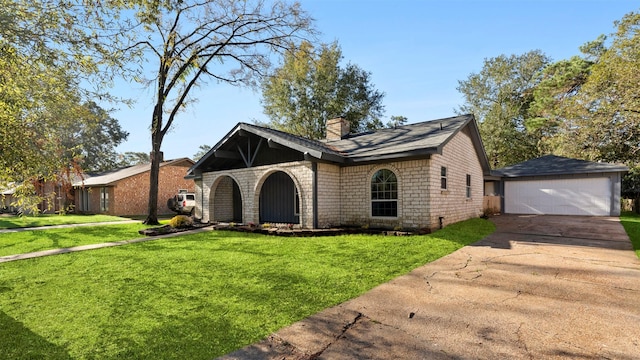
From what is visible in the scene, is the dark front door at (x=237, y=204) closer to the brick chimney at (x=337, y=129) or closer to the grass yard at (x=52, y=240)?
the grass yard at (x=52, y=240)

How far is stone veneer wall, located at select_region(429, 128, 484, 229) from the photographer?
9.91m

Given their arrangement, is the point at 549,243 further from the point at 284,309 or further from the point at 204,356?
the point at 204,356

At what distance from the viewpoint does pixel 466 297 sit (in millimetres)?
4180

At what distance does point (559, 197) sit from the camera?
56.4 ft

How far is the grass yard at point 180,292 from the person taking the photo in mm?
3049

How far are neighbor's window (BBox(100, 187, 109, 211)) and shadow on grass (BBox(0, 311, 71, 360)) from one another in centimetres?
2338

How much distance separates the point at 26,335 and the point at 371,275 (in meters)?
4.64

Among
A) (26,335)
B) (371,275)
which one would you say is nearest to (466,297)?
(371,275)

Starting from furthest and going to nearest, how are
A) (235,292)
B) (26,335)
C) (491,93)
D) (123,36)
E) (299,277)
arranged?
(491,93) → (123,36) → (299,277) → (235,292) → (26,335)

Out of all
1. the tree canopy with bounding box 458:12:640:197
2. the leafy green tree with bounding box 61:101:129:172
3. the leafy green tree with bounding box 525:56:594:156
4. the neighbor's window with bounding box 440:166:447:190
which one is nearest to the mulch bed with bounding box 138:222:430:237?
the neighbor's window with bounding box 440:166:447:190

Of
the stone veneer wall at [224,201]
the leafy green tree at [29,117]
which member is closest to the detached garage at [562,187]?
the stone veneer wall at [224,201]

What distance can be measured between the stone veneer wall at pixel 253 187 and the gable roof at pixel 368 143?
0.73 m

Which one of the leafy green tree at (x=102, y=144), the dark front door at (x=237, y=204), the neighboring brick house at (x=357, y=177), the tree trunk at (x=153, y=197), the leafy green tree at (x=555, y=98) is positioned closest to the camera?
the neighboring brick house at (x=357, y=177)

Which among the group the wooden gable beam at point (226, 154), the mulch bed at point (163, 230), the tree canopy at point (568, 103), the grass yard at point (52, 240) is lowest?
the grass yard at point (52, 240)
